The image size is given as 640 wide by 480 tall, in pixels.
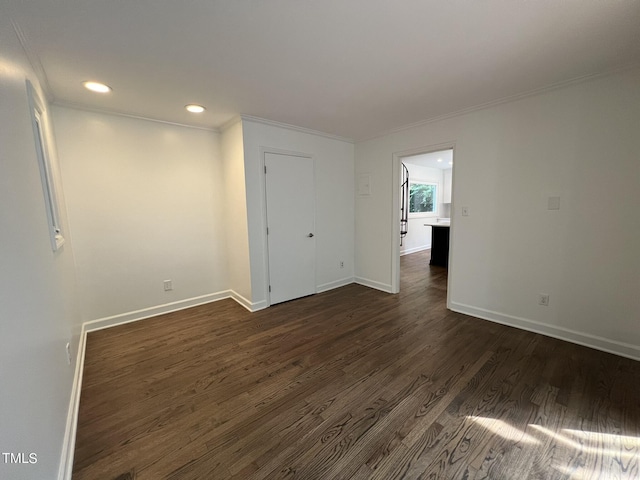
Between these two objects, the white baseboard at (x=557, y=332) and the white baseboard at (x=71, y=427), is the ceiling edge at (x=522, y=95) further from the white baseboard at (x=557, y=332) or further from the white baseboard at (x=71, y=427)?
the white baseboard at (x=71, y=427)

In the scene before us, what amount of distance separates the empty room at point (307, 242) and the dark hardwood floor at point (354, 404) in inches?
0.7

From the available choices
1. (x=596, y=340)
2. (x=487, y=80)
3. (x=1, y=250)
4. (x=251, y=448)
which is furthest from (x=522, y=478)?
(x=487, y=80)

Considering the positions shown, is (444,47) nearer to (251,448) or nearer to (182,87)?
(182,87)

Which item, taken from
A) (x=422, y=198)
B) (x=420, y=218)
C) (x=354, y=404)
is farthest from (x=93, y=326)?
(x=422, y=198)

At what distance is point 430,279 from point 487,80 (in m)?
3.30

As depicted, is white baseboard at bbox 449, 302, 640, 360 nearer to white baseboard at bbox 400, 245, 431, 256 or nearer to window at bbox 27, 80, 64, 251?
white baseboard at bbox 400, 245, 431, 256

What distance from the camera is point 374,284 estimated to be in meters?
4.35

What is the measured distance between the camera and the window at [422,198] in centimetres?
717

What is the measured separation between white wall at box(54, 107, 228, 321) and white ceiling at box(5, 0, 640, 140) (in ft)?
1.25

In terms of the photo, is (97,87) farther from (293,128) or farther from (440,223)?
(440,223)

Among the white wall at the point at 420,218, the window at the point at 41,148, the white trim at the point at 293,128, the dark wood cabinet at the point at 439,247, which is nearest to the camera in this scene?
the window at the point at 41,148

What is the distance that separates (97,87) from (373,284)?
13.3 feet

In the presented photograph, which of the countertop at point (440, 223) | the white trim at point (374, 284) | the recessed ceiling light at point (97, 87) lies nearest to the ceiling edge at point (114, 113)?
the recessed ceiling light at point (97, 87)

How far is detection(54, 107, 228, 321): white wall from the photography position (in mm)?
2836
